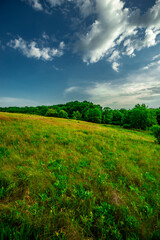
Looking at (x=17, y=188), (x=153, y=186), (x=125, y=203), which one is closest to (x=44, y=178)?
(x=17, y=188)

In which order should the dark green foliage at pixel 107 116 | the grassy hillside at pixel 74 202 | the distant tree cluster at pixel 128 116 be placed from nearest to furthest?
the grassy hillside at pixel 74 202 → the distant tree cluster at pixel 128 116 → the dark green foliage at pixel 107 116

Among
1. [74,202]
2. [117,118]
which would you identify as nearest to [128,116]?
[117,118]

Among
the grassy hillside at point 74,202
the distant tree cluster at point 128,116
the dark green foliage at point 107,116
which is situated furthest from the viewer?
the dark green foliage at point 107,116

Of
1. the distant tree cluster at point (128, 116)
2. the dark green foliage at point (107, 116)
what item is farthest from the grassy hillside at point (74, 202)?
the dark green foliage at point (107, 116)

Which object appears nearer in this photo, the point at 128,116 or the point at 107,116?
the point at 128,116

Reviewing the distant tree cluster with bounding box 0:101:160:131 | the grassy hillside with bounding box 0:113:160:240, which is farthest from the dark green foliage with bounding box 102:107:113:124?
the grassy hillside with bounding box 0:113:160:240

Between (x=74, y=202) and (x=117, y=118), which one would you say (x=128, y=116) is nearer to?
(x=117, y=118)

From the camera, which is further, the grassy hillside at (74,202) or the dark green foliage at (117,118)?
the dark green foliage at (117,118)

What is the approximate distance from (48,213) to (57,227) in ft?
1.15

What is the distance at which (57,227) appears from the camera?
1915 mm

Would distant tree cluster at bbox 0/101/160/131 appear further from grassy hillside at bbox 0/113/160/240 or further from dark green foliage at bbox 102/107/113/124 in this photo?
grassy hillside at bbox 0/113/160/240

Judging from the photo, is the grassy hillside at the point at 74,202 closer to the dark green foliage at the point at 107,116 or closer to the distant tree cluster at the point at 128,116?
the distant tree cluster at the point at 128,116

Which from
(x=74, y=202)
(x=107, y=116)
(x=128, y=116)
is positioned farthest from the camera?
(x=107, y=116)

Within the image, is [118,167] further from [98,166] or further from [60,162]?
[60,162]
